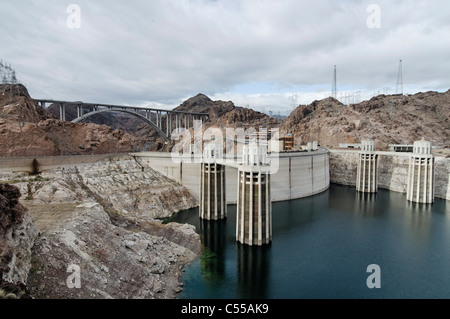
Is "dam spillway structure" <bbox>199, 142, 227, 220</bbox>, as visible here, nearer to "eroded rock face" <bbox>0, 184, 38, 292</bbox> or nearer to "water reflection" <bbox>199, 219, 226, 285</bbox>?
"water reflection" <bbox>199, 219, 226, 285</bbox>

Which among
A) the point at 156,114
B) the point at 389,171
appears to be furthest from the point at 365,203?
the point at 156,114

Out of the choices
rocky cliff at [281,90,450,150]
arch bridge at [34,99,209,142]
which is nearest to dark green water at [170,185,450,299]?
rocky cliff at [281,90,450,150]

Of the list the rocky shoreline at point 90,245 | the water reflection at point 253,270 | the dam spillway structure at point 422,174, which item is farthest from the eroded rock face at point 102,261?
the dam spillway structure at point 422,174

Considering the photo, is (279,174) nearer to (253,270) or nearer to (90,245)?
(253,270)
